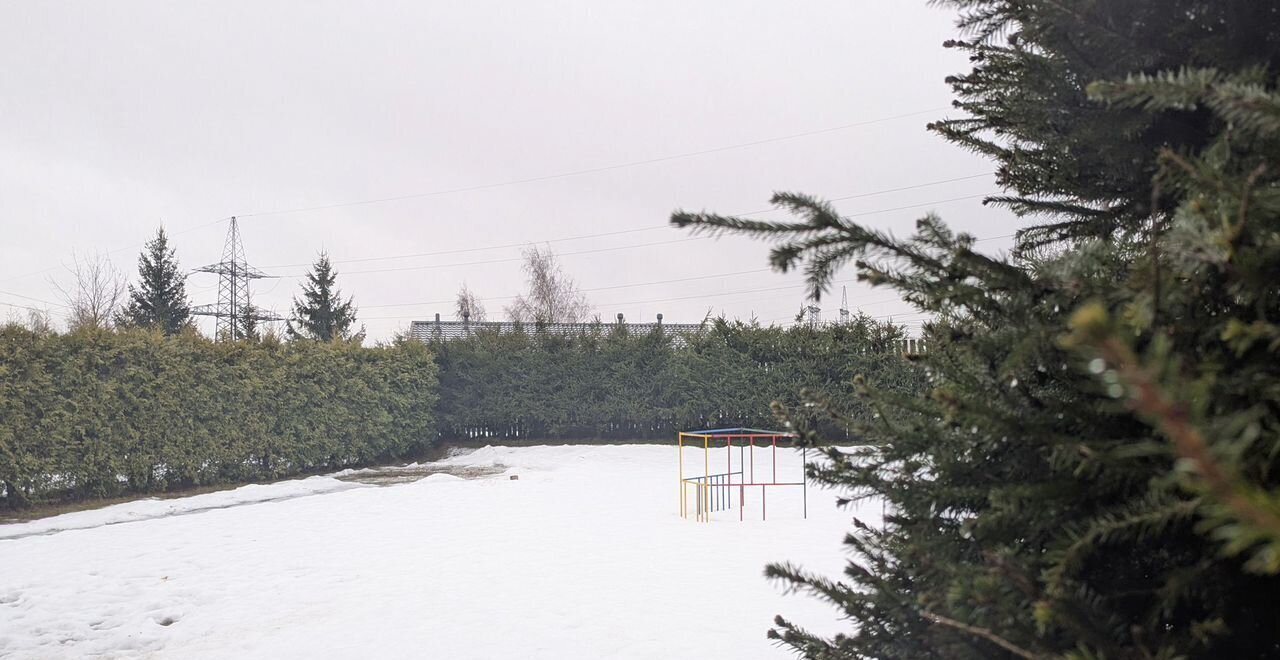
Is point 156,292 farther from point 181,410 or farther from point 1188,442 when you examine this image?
point 1188,442

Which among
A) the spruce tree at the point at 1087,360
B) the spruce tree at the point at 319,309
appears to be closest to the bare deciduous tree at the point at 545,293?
the spruce tree at the point at 319,309

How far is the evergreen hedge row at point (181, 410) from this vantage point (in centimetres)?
1121

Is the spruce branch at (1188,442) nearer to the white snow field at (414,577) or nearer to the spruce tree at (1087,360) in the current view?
the spruce tree at (1087,360)

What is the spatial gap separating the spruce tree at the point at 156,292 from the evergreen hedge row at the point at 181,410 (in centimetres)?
1273

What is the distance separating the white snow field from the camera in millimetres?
4930

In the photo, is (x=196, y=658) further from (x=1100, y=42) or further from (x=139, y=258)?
(x=139, y=258)

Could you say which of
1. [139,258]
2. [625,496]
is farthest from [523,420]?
[139,258]

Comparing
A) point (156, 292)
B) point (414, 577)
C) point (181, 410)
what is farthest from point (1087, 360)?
point (156, 292)

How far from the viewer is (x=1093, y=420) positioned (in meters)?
1.21

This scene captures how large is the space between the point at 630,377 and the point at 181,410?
8676mm

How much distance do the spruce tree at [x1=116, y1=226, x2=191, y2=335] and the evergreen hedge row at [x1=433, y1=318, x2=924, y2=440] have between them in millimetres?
12488

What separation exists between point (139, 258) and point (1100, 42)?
2961 centimetres

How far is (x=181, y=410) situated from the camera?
13.1m

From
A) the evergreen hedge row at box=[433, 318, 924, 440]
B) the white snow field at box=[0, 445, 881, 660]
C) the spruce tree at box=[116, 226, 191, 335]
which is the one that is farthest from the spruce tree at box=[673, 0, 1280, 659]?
the spruce tree at box=[116, 226, 191, 335]
